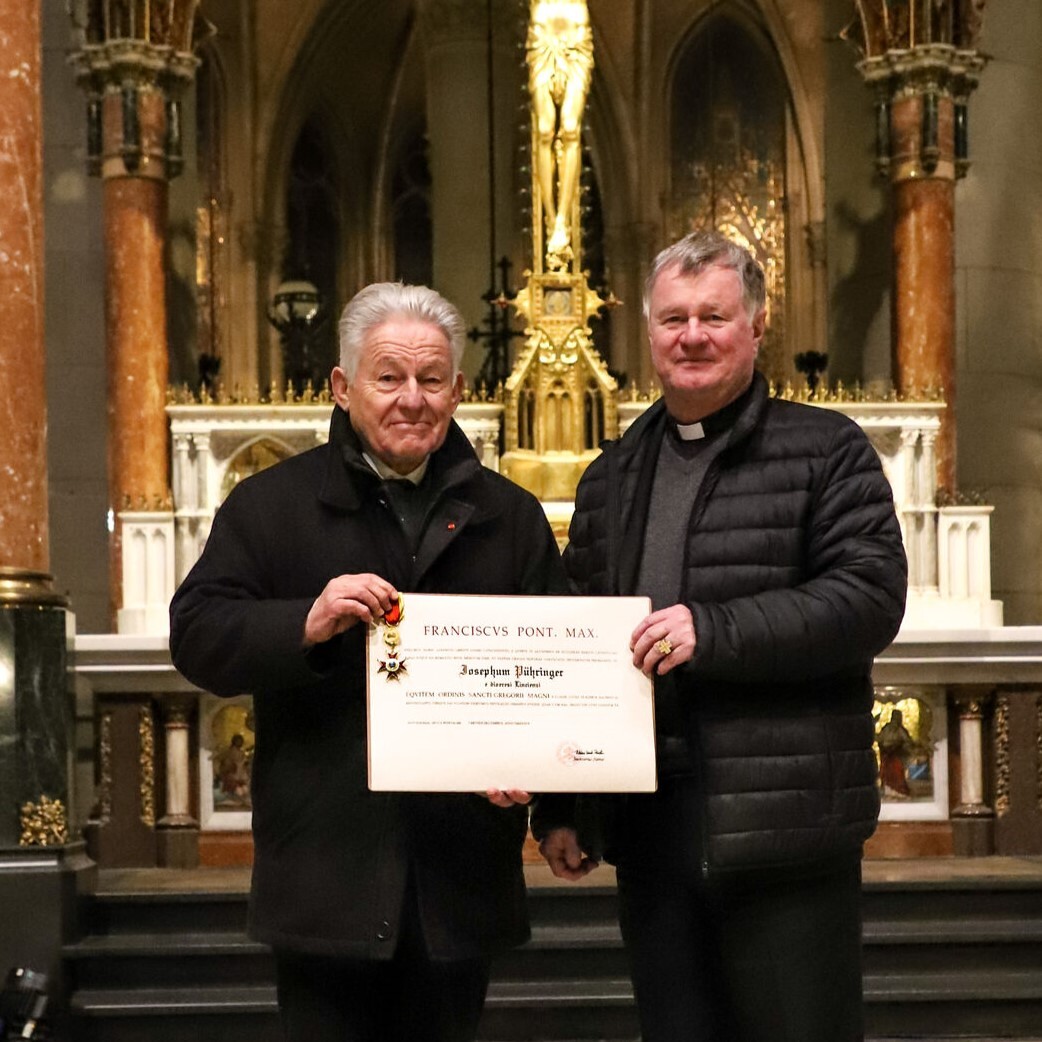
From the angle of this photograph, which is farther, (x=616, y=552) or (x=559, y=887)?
(x=559, y=887)

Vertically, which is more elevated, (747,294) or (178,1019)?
(747,294)

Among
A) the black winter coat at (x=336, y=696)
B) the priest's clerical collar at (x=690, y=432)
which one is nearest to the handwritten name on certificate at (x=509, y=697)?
the black winter coat at (x=336, y=696)

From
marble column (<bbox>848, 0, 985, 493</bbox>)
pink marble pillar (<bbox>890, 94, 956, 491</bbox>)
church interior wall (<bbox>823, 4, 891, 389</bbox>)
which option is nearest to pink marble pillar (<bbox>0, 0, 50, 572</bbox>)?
marble column (<bbox>848, 0, 985, 493</bbox>)

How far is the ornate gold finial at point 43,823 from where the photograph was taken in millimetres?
6711

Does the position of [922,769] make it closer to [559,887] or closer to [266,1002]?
[559,887]

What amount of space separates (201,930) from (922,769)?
3030 millimetres

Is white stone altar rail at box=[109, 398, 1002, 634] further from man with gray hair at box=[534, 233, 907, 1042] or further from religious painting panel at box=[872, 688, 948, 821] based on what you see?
man with gray hair at box=[534, 233, 907, 1042]

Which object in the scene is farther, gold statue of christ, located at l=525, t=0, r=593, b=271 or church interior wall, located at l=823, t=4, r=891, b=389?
church interior wall, located at l=823, t=4, r=891, b=389

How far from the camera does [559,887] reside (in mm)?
6883

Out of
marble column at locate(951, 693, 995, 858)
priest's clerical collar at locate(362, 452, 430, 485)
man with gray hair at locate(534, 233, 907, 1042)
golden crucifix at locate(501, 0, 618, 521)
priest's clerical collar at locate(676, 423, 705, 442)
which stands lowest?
marble column at locate(951, 693, 995, 858)

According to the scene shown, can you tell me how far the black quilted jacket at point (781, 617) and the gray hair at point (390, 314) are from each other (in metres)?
0.43

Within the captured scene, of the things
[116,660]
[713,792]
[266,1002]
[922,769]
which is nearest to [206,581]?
[713,792]

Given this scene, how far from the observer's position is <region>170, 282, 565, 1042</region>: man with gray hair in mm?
3328

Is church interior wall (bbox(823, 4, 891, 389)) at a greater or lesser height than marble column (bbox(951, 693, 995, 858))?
greater
